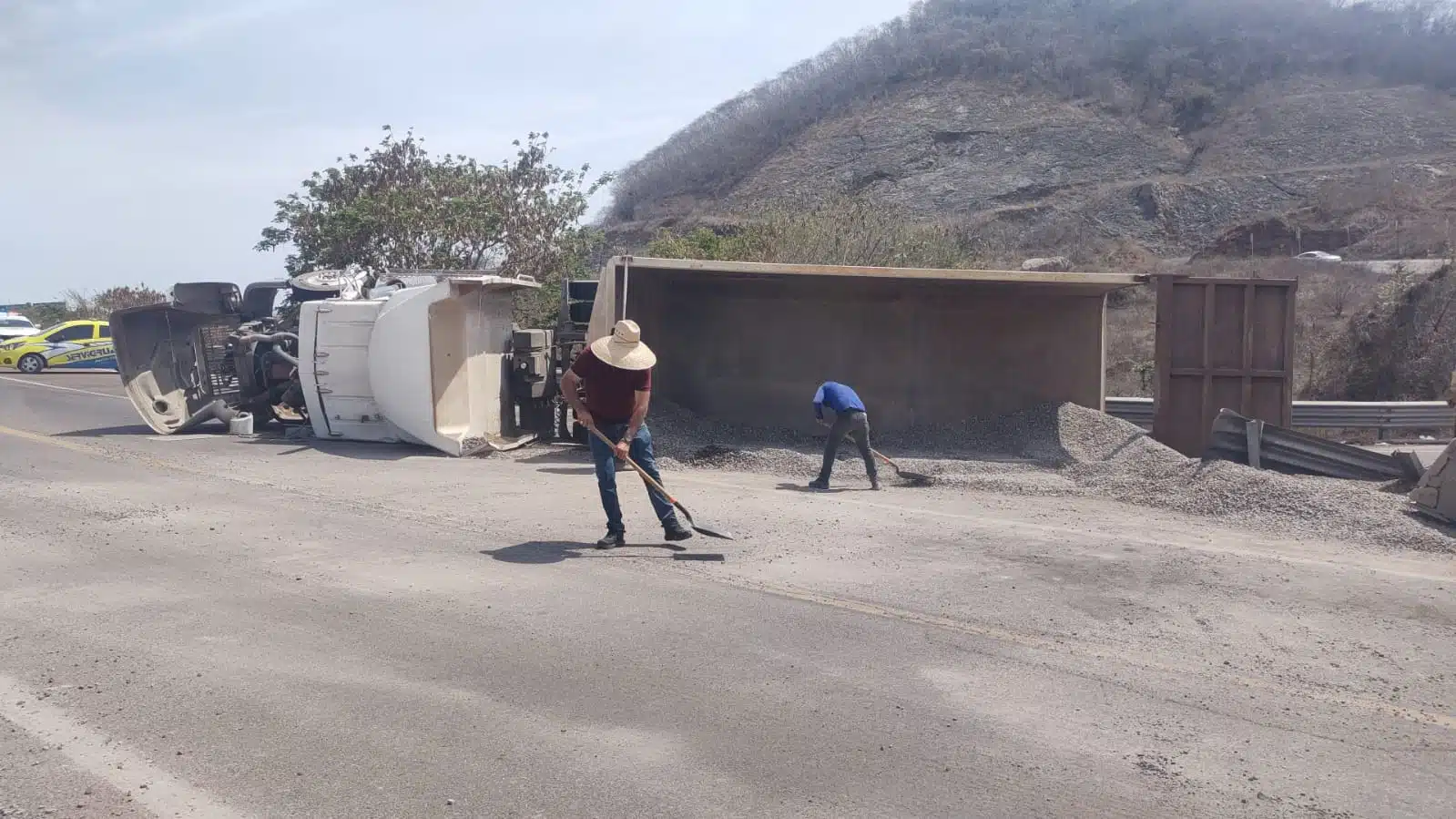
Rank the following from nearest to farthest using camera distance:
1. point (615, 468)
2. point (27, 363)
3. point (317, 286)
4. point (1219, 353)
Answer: point (615, 468) < point (1219, 353) < point (317, 286) < point (27, 363)

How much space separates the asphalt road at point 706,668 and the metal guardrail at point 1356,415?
8.09 m

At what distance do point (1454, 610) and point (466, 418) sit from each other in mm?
10922

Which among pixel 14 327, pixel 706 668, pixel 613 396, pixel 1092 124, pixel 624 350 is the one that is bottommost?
pixel 706 668

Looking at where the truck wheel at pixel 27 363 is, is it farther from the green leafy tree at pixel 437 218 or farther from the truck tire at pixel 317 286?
the truck tire at pixel 317 286

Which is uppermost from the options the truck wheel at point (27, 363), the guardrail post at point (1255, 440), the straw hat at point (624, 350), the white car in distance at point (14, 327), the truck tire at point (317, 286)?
the truck tire at point (317, 286)

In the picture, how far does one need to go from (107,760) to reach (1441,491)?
34.4 feet

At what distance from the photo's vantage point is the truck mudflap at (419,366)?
14.6 metres

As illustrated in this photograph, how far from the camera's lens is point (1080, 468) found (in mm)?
13555

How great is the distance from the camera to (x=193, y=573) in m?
7.85

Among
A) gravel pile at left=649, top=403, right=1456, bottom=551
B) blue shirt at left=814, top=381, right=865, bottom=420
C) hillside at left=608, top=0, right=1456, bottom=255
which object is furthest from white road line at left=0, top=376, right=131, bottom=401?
hillside at left=608, top=0, right=1456, bottom=255

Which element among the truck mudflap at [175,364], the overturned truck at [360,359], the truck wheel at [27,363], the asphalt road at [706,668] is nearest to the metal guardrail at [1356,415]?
the asphalt road at [706,668]

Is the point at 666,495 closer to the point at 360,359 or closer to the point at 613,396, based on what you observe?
the point at 613,396

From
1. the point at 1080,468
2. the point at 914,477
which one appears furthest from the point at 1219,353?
the point at 914,477

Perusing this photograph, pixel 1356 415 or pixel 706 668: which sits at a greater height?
pixel 1356 415
